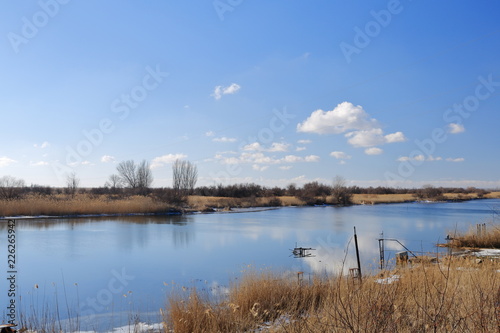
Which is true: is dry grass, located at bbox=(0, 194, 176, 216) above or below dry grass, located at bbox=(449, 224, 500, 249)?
above

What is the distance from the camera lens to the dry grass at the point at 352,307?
128 inches

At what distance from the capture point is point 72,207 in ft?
89.1

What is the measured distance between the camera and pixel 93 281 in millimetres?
9312

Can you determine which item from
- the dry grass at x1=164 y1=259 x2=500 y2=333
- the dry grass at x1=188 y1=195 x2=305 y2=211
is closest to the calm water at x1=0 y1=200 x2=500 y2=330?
the dry grass at x1=164 y1=259 x2=500 y2=333

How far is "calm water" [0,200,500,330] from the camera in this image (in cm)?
739

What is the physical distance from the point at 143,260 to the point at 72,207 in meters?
17.7

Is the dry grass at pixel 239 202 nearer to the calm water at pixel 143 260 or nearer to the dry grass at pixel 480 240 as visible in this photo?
the calm water at pixel 143 260

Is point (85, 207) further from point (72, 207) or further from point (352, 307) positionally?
point (352, 307)

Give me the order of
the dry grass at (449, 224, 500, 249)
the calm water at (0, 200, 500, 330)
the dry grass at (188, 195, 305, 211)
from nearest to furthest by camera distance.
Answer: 1. the calm water at (0, 200, 500, 330)
2. the dry grass at (449, 224, 500, 249)
3. the dry grass at (188, 195, 305, 211)

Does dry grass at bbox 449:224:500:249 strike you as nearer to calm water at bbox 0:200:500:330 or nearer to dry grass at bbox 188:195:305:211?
calm water at bbox 0:200:500:330

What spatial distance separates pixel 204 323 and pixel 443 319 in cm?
290

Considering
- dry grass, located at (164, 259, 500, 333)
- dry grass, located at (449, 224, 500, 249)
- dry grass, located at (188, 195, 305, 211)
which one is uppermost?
dry grass, located at (188, 195, 305, 211)

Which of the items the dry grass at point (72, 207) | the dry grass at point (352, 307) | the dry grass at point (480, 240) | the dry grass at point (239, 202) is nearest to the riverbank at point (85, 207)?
the dry grass at point (72, 207)

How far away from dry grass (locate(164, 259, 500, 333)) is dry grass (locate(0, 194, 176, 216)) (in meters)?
23.8
